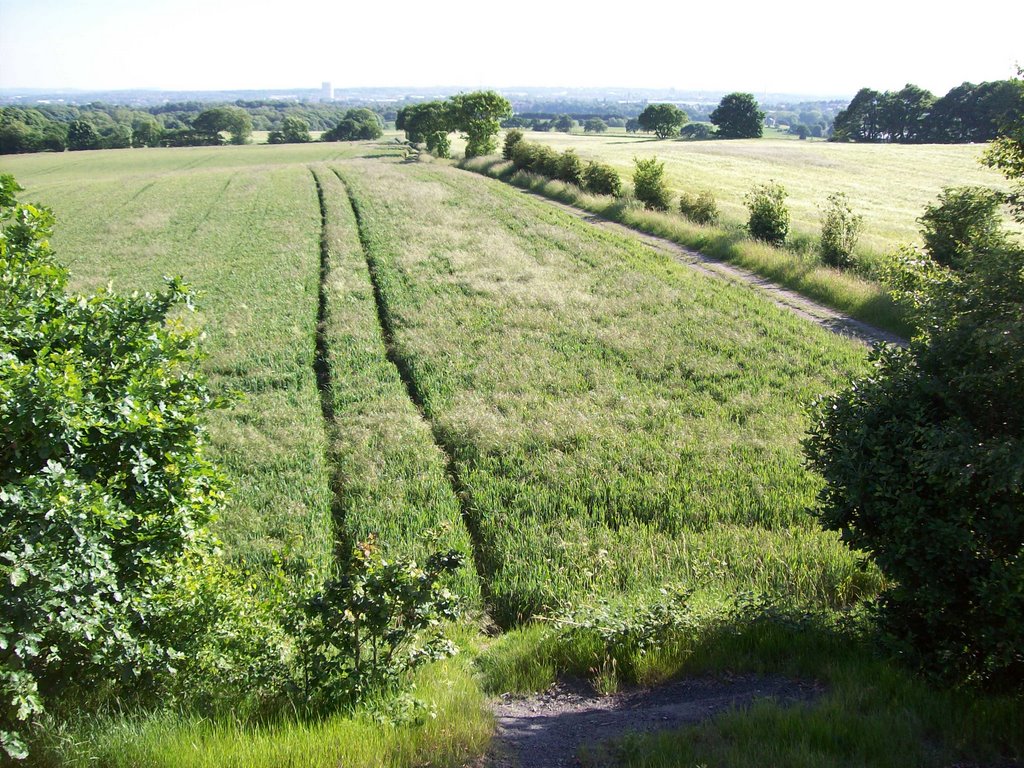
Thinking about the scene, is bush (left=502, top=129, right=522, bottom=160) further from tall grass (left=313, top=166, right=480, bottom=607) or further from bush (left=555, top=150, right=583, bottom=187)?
tall grass (left=313, top=166, right=480, bottom=607)

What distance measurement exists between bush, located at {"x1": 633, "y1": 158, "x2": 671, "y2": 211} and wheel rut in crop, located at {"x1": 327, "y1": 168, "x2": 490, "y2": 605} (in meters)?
16.3

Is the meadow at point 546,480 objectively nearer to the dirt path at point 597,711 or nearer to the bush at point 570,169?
the dirt path at point 597,711

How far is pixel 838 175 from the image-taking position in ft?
178

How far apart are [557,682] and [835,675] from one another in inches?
87.3

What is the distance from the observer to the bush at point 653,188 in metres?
Answer: 35.0

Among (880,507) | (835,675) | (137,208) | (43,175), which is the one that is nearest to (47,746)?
(835,675)

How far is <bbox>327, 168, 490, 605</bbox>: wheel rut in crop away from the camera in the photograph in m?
8.49

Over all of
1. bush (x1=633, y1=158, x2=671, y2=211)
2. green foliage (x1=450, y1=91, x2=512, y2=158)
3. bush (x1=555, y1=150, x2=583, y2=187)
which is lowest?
bush (x1=633, y1=158, x2=671, y2=211)

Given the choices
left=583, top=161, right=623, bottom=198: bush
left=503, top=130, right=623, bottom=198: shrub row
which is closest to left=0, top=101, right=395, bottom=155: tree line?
left=503, top=130, right=623, bottom=198: shrub row

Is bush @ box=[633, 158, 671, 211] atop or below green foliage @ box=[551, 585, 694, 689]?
atop

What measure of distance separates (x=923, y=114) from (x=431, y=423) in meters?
95.7

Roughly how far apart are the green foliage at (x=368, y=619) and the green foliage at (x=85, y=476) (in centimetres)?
99

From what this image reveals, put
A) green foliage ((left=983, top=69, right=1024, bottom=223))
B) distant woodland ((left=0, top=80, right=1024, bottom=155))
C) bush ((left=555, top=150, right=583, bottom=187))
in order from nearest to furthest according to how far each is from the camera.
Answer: green foliage ((left=983, top=69, right=1024, bottom=223))
bush ((left=555, top=150, right=583, bottom=187))
distant woodland ((left=0, top=80, right=1024, bottom=155))

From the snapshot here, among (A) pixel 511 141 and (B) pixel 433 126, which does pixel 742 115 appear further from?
(A) pixel 511 141
